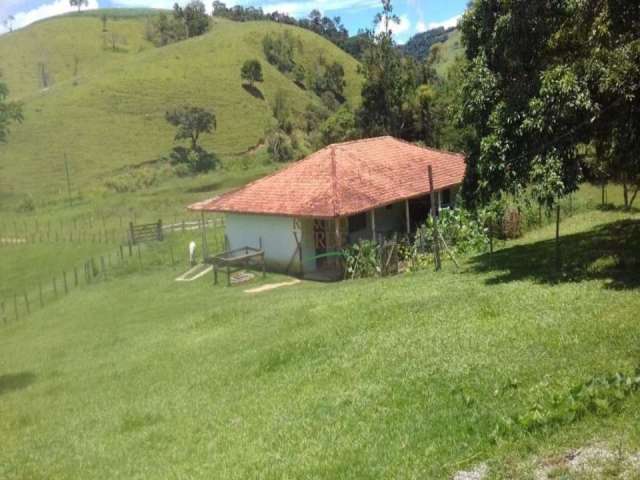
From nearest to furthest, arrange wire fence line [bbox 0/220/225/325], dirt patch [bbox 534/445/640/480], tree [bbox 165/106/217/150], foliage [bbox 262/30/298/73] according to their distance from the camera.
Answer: dirt patch [bbox 534/445/640/480] → wire fence line [bbox 0/220/225/325] → tree [bbox 165/106/217/150] → foliage [bbox 262/30/298/73]

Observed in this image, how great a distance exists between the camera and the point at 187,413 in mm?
11938

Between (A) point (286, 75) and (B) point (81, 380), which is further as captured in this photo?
(A) point (286, 75)

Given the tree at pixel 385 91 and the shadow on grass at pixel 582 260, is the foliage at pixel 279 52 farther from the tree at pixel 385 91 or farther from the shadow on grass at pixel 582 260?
the shadow on grass at pixel 582 260

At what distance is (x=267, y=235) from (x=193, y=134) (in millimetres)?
53194

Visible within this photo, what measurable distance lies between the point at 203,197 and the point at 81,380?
4234 centimetres

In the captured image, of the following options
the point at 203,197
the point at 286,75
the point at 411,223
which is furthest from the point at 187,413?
the point at 286,75

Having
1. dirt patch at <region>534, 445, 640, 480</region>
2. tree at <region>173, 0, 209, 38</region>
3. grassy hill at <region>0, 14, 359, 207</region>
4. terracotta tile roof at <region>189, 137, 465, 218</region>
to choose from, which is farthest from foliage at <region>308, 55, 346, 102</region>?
dirt patch at <region>534, 445, 640, 480</region>

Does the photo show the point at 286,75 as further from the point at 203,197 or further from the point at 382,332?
the point at 382,332

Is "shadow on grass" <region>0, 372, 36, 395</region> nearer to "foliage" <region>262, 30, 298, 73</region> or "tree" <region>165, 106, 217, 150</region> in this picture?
"tree" <region>165, 106, 217, 150</region>

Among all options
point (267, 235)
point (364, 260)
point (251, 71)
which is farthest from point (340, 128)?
point (251, 71)

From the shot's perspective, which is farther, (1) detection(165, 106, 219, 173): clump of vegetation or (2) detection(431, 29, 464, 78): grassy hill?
(2) detection(431, 29, 464, 78): grassy hill

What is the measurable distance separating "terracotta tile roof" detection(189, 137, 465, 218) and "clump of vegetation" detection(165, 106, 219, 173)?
144 ft

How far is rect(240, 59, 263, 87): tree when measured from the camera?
99.4 m

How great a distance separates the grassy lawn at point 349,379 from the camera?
8094 mm
